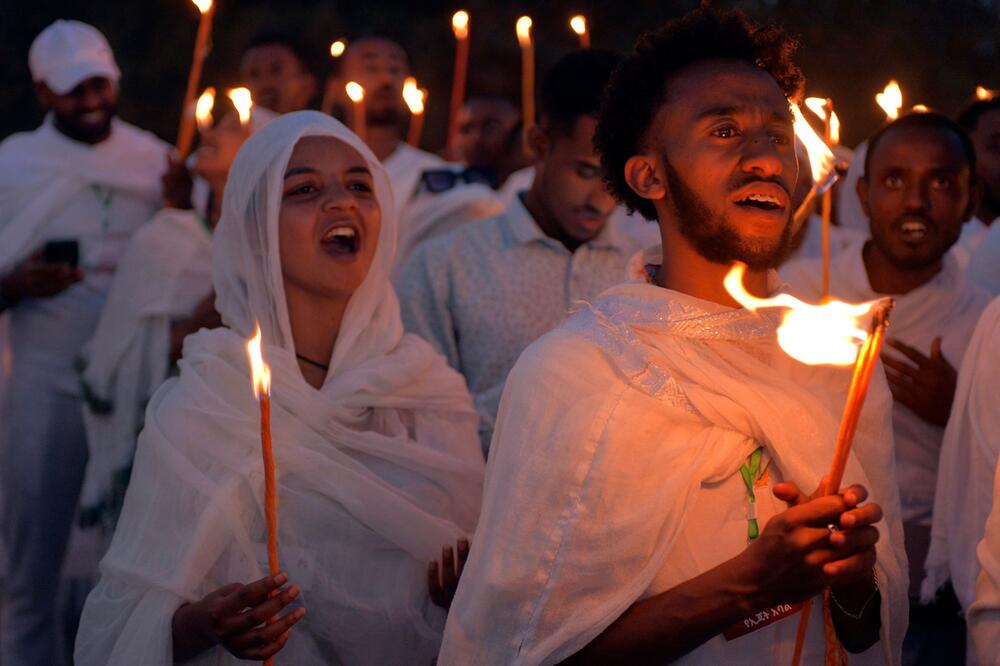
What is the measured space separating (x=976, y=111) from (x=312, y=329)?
3016mm

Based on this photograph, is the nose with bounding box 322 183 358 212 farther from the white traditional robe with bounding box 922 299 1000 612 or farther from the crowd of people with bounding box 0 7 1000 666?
the white traditional robe with bounding box 922 299 1000 612

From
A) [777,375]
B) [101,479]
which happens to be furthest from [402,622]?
[101,479]

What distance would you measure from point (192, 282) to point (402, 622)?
2183 millimetres

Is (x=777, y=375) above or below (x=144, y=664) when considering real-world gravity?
above

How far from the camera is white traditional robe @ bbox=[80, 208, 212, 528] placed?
502 cm

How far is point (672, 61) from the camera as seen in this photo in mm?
3027

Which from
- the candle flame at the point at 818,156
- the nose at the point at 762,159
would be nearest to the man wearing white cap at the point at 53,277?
the nose at the point at 762,159

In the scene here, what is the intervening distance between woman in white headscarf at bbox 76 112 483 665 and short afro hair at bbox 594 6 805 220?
2.92ft

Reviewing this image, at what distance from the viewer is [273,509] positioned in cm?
266

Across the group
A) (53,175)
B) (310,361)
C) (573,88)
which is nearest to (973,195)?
(573,88)

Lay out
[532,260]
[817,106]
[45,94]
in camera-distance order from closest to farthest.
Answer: [817,106], [532,260], [45,94]

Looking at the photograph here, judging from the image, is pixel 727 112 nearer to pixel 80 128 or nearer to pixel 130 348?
pixel 130 348

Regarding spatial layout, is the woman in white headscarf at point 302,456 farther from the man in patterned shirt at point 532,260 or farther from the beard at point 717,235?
the beard at point 717,235

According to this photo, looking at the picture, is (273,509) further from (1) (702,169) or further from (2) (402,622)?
(1) (702,169)
